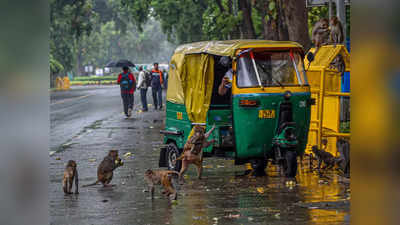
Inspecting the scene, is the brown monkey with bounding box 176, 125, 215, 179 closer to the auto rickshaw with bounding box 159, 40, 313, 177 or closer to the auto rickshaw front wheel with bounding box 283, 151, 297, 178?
the auto rickshaw with bounding box 159, 40, 313, 177

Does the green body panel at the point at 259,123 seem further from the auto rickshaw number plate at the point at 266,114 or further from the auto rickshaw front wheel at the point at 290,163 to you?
the auto rickshaw front wheel at the point at 290,163

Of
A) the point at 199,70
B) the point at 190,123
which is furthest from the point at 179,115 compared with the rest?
the point at 199,70

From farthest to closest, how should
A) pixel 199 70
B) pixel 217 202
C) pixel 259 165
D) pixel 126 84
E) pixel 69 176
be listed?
pixel 126 84 < pixel 199 70 < pixel 259 165 < pixel 69 176 < pixel 217 202

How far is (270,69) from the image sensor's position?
395 inches

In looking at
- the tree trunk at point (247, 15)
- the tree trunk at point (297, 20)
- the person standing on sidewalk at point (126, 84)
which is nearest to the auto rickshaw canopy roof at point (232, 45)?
the tree trunk at point (297, 20)

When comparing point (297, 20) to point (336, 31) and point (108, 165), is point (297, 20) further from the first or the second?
point (108, 165)

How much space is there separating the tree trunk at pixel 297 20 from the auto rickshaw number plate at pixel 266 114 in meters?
7.77

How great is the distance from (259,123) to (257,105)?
0.97 feet

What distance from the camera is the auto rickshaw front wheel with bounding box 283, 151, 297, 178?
986 centimetres

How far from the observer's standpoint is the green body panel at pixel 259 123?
9789 millimetres
